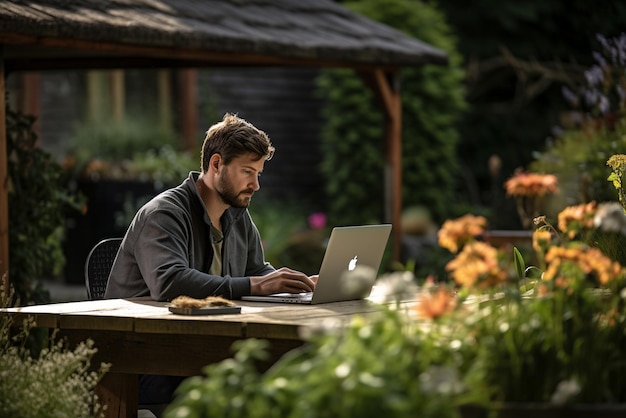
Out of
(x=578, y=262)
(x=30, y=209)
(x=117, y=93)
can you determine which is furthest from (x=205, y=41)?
(x=117, y=93)

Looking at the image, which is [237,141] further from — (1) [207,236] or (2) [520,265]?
(2) [520,265]

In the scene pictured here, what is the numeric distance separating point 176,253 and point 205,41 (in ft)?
8.64

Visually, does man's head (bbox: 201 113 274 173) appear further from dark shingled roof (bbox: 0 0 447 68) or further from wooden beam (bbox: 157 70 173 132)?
wooden beam (bbox: 157 70 173 132)

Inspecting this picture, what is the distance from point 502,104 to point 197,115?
142 inches

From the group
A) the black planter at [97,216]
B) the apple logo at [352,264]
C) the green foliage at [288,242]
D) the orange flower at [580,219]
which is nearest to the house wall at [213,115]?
the black planter at [97,216]

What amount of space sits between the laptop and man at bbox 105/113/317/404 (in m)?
0.11

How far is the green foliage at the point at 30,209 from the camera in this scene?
6301 millimetres

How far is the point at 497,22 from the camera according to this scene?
1358 cm

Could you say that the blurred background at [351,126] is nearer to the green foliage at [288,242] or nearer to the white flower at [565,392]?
the green foliage at [288,242]

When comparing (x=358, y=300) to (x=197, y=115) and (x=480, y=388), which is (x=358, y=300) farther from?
(x=197, y=115)

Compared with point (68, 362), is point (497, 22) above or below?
above

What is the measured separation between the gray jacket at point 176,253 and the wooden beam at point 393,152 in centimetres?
402

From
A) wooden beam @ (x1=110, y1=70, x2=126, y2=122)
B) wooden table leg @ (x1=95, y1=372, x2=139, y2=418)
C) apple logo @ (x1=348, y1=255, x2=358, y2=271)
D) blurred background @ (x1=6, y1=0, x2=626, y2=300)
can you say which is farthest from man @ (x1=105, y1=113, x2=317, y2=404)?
wooden beam @ (x1=110, y1=70, x2=126, y2=122)

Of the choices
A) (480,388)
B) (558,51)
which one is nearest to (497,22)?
(558,51)
